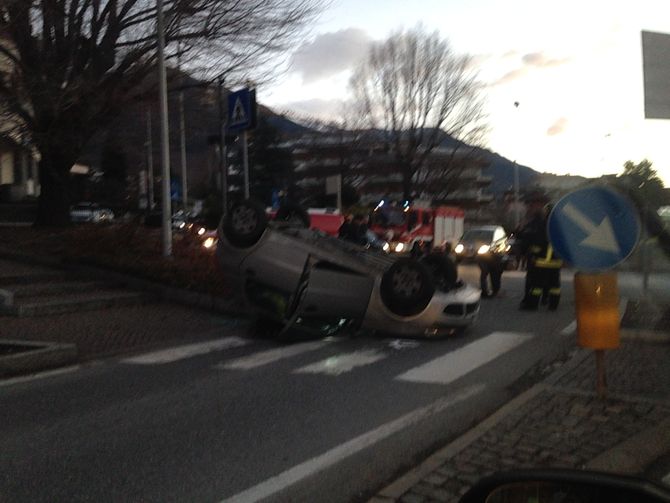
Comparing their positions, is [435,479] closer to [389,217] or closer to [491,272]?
[491,272]

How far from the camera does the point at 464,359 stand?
930cm

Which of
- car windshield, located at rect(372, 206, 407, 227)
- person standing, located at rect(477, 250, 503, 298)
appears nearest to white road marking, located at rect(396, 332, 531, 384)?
person standing, located at rect(477, 250, 503, 298)

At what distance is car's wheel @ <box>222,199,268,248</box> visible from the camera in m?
10.0

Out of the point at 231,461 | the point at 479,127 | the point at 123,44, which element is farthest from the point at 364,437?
the point at 479,127

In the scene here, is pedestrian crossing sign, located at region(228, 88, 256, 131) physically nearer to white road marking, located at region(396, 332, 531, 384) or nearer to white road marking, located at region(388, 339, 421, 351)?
white road marking, located at region(388, 339, 421, 351)

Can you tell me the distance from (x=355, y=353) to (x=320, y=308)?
856 mm

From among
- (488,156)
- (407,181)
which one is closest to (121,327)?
(407,181)

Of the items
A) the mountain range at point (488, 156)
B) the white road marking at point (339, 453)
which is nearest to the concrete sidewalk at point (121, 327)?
the white road marking at point (339, 453)

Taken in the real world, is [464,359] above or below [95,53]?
below

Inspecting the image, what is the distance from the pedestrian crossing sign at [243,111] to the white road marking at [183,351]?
5.08 meters

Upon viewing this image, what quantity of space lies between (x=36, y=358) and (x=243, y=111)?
23.4 feet

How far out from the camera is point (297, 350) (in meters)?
9.99

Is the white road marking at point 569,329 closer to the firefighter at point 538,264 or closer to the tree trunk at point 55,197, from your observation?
the firefighter at point 538,264

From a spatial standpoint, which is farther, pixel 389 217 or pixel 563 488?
pixel 389 217
